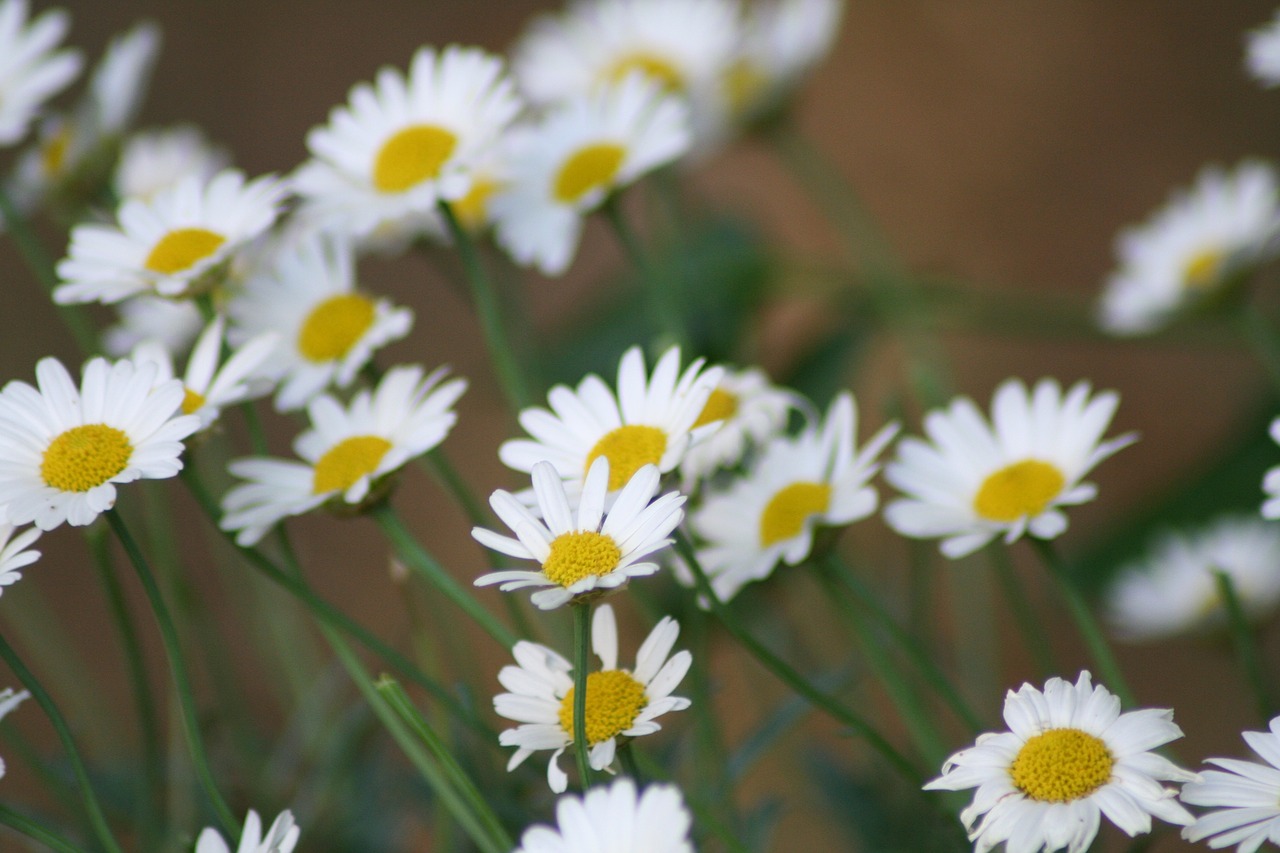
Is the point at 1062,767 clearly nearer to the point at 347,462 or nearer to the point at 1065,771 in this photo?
the point at 1065,771

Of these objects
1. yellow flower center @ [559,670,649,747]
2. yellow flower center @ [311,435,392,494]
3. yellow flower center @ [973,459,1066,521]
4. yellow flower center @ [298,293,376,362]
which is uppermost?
yellow flower center @ [298,293,376,362]

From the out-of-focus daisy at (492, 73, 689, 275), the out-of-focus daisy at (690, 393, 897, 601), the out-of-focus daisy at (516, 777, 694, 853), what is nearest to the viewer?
the out-of-focus daisy at (516, 777, 694, 853)

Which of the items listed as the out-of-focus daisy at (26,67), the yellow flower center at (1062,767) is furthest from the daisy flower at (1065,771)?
the out-of-focus daisy at (26,67)

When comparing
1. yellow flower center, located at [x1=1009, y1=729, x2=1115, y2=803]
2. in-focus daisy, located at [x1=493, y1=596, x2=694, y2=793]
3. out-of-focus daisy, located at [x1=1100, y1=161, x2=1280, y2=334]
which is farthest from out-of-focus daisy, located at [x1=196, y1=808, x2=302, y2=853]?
out-of-focus daisy, located at [x1=1100, y1=161, x2=1280, y2=334]

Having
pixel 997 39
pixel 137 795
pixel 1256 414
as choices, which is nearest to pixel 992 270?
pixel 997 39

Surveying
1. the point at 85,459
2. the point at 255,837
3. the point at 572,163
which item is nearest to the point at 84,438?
the point at 85,459

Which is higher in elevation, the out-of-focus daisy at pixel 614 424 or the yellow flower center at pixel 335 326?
the yellow flower center at pixel 335 326

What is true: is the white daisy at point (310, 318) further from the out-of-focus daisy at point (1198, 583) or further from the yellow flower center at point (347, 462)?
the out-of-focus daisy at point (1198, 583)

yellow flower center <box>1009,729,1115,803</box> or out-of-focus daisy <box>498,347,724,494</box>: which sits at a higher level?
out-of-focus daisy <box>498,347,724,494</box>

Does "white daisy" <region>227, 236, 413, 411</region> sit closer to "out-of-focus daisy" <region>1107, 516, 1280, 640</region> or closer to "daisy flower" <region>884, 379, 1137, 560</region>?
"daisy flower" <region>884, 379, 1137, 560</region>
